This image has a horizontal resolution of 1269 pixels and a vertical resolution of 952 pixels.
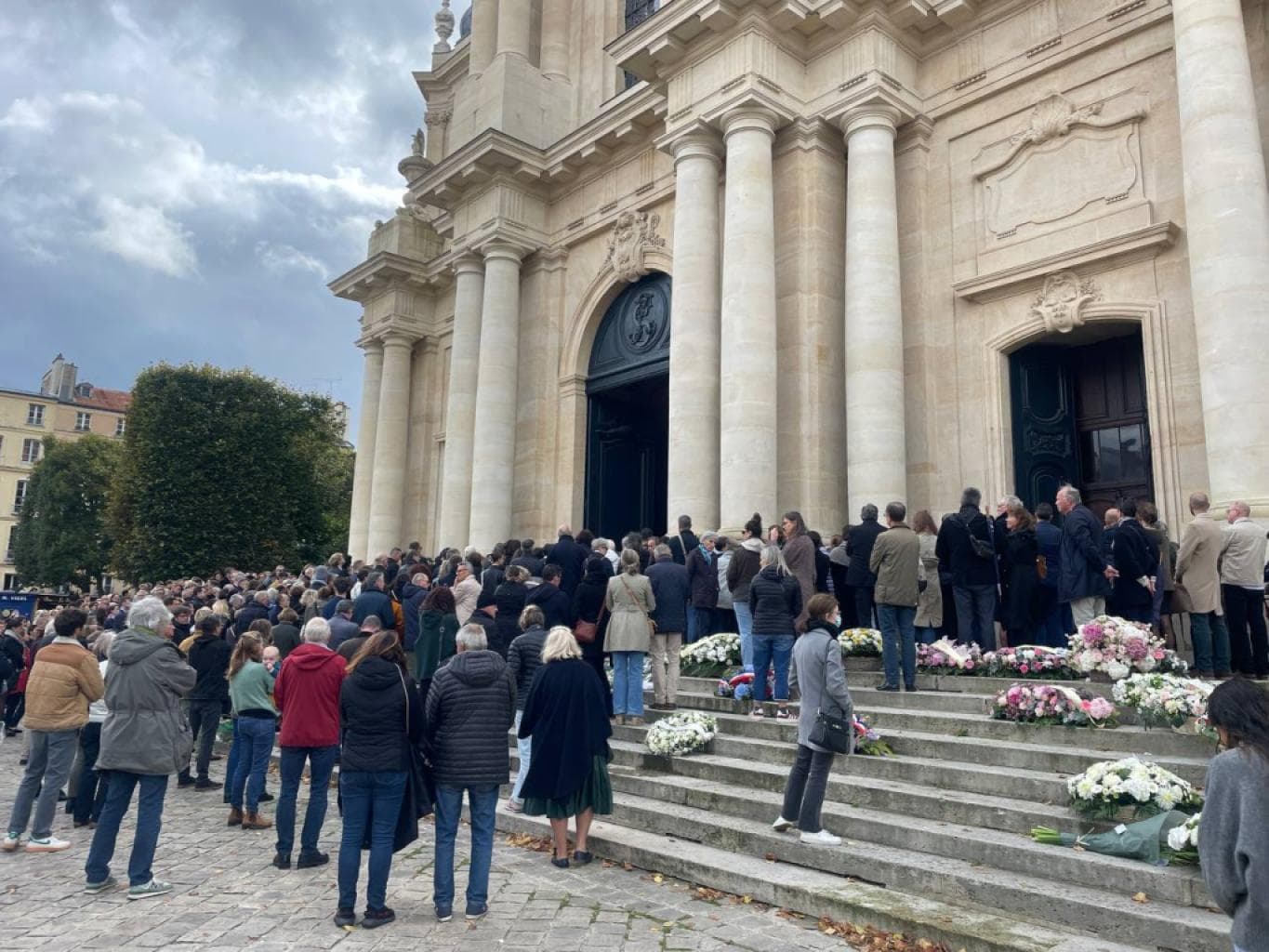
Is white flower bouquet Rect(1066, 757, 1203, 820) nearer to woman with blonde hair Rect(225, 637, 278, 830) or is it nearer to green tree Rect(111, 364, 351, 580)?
woman with blonde hair Rect(225, 637, 278, 830)

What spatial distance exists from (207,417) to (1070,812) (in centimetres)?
2976

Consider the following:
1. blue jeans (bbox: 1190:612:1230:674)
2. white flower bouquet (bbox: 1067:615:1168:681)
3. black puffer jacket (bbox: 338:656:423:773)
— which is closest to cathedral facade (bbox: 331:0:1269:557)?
blue jeans (bbox: 1190:612:1230:674)

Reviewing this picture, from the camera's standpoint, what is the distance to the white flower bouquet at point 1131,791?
5195mm

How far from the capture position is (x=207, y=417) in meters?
29.7

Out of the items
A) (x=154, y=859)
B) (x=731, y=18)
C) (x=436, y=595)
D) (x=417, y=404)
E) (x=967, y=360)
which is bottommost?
(x=154, y=859)

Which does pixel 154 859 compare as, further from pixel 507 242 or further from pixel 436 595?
pixel 507 242

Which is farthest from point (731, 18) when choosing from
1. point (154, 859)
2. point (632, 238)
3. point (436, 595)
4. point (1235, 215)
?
point (154, 859)

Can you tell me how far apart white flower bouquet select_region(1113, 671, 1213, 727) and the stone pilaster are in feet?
24.3

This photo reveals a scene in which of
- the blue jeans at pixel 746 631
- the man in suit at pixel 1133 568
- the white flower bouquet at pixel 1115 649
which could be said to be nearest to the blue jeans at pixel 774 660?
the blue jeans at pixel 746 631

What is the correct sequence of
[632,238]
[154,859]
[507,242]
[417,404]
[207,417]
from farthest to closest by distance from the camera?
[207,417], [417,404], [507,242], [632,238], [154,859]

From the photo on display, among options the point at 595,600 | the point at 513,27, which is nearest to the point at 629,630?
the point at 595,600

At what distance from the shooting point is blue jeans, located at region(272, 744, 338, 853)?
657cm

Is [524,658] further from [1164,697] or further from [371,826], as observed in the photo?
[1164,697]

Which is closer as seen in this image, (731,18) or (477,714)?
(477,714)
